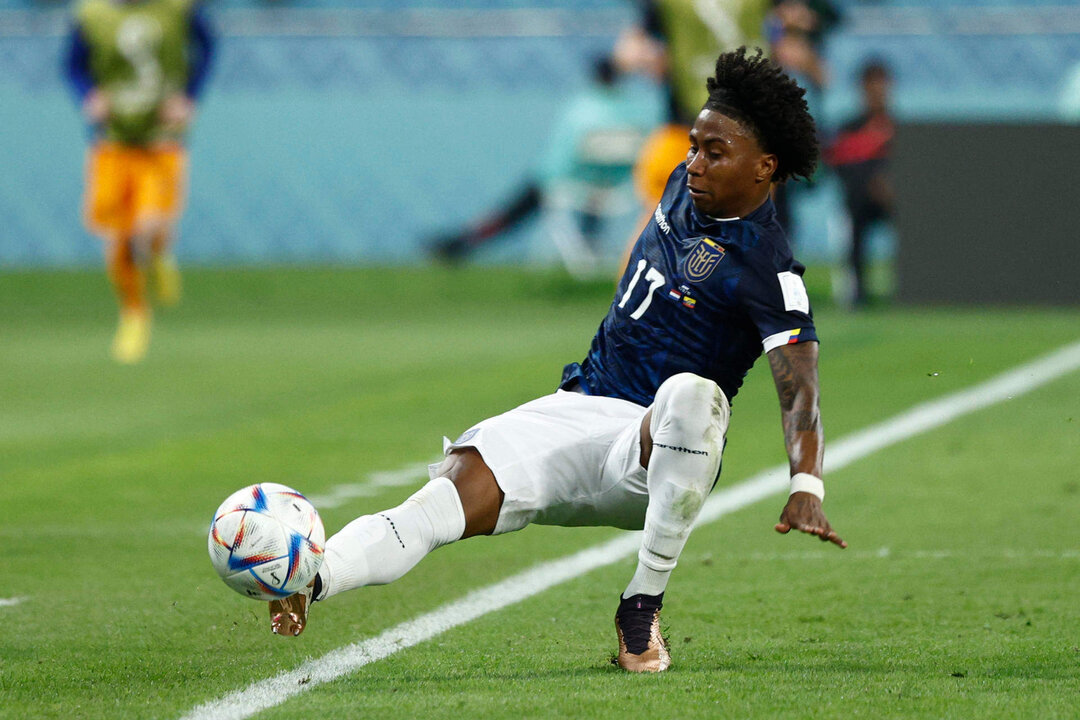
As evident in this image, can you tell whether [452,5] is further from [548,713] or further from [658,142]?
[548,713]

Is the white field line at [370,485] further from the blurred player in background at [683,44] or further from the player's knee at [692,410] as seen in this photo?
the blurred player in background at [683,44]

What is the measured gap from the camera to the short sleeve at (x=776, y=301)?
13.6 feet

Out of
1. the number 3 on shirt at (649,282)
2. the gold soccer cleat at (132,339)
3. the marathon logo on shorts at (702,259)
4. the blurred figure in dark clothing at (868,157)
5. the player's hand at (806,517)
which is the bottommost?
the blurred figure in dark clothing at (868,157)

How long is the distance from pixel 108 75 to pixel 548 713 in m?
10.5

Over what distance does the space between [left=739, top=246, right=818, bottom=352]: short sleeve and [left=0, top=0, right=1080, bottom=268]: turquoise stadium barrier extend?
1480cm

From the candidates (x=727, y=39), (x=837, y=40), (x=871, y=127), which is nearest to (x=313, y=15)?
(x=837, y=40)

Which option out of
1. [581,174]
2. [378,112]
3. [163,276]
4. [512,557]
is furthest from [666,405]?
[378,112]

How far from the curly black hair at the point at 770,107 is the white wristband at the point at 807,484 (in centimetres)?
80

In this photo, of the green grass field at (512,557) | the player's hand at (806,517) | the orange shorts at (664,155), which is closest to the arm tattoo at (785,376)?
the player's hand at (806,517)

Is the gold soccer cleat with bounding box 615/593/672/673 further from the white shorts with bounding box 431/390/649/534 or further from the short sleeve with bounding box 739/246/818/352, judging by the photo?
the short sleeve with bounding box 739/246/818/352

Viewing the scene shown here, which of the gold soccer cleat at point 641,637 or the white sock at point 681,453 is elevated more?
the white sock at point 681,453

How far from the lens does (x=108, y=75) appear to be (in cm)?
1331

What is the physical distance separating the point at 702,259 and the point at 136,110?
9.53m

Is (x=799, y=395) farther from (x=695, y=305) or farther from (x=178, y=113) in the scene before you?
(x=178, y=113)
